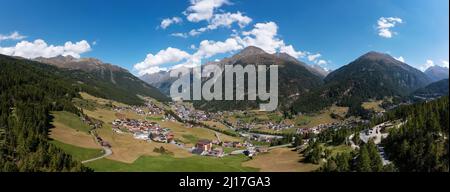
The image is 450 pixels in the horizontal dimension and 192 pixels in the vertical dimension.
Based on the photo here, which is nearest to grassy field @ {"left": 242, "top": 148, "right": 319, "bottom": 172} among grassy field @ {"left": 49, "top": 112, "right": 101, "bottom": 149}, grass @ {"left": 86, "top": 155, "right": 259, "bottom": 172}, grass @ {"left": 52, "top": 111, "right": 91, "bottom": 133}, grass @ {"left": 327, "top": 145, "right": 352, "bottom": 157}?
grass @ {"left": 86, "top": 155, "right": 259, "bottom": 172}

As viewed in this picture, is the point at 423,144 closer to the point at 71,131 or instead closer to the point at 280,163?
the point at 280,163

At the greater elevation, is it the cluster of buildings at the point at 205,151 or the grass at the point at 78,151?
the grass at the point at 78,151

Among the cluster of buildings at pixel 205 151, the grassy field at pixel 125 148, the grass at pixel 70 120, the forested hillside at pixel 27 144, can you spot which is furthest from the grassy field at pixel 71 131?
the cluster of buildings at pixel 205 151

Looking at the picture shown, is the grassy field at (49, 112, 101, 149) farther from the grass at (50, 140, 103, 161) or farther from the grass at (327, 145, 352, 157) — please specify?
the grass at (327, 145, 352, 157)

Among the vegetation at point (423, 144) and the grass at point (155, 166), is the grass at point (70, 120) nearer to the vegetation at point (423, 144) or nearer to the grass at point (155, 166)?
the grass at point (155, 166)

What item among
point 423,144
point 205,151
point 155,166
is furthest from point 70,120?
point 423,144
